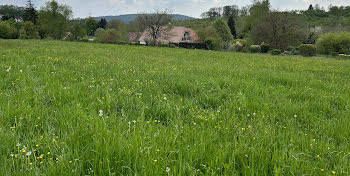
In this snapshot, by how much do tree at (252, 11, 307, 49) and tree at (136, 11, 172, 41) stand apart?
22548 millimetres

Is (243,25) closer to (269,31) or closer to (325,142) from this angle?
(269,31)

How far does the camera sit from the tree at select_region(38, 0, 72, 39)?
66875mm

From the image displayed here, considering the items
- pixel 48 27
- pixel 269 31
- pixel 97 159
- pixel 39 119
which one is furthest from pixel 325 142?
pixel 48 27

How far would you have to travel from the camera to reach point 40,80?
5078mm

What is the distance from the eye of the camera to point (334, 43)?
43562 mm

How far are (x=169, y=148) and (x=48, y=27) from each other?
77.4 m

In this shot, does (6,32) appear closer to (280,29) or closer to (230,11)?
(280,29)

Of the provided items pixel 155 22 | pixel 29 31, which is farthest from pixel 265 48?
pixel 29 31

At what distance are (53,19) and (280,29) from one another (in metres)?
63.9

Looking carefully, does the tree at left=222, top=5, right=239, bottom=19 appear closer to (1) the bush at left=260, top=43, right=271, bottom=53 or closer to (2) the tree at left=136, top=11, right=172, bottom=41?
(2) the tree at left=136, top=11, right=172, bottom=41

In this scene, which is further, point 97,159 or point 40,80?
point 40,80

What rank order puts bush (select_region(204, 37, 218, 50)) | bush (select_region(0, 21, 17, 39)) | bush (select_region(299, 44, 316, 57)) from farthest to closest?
bush (select_region(0, 21, 17, 39)) → bush (select_region(204, 37, 218, 50)) → bush (select_region(299, 44, 316, 57))

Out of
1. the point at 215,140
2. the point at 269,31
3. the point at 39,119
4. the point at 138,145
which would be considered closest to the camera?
the point at 138,145

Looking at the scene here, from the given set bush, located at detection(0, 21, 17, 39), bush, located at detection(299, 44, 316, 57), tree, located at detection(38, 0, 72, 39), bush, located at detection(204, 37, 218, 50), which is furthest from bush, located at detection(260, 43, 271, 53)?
tree, located at detection(38, 0, 72, 39)
